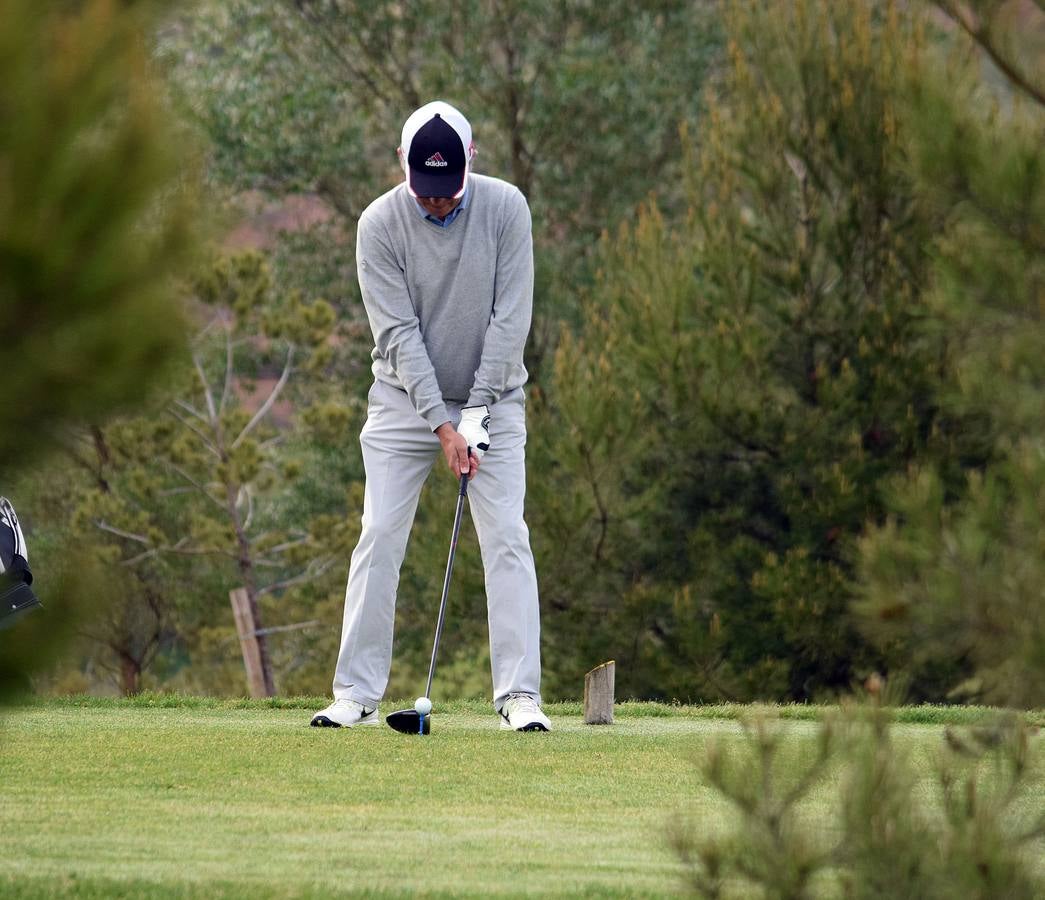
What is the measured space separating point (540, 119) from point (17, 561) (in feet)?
68.4

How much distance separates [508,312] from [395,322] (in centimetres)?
43

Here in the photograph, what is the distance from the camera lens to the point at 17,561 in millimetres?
4789

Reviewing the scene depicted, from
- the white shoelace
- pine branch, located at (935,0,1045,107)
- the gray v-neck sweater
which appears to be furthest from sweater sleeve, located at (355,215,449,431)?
pine branch, located at (935,0,1045,107)

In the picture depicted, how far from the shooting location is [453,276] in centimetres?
680

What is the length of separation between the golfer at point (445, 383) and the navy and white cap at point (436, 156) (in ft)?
0.04

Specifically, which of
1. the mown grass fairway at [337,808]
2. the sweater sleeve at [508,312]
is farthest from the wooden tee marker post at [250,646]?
the sweater sleeve at [508,312]

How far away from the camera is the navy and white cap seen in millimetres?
6535

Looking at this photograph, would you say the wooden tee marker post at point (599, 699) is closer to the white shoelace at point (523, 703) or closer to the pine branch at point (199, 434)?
the white shoelace at point (523, 703)

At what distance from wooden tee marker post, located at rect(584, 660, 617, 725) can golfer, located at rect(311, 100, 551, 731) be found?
9.9 inches

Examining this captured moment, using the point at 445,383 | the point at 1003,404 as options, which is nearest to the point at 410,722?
the point at 445,383

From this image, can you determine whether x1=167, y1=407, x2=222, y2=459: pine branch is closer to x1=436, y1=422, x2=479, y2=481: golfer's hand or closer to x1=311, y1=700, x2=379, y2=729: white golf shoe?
x1=311, y1=700, x2=379, y2=729: white golf shoe

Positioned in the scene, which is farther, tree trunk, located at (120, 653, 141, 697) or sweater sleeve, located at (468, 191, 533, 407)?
tree trunk, located at (120, 653, 141, 697)

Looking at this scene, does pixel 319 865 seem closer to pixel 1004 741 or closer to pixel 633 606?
pixel 1004 741

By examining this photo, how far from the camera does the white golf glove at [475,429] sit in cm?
654
